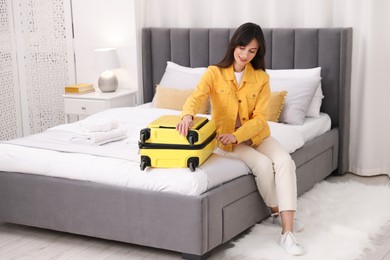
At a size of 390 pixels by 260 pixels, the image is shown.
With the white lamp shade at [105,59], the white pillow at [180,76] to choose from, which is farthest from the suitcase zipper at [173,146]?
the white lamp shade at [105,59]

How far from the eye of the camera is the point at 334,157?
15.6 ft

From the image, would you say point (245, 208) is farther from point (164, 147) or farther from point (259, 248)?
point (164, 147)

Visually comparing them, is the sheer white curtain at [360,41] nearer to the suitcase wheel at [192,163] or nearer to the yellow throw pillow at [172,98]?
the yellow throw pillow at [172,98]

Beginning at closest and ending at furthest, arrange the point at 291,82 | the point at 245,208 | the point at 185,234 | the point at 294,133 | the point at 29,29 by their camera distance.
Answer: the point at 185,234
the point at 245,208
the point at 294,133
the point at 291,82
the point at 29,29


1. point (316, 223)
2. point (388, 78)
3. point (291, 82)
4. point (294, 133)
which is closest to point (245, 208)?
point (316, 223)

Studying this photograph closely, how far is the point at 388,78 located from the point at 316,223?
1411mm

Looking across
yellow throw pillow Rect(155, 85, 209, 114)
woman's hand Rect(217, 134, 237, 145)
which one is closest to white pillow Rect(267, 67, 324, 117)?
yellow throw pillow Rect(155, 85, 209, 114)

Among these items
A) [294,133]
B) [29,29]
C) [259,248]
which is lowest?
[259,248]

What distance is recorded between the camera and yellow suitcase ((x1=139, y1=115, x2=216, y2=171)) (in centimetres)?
329

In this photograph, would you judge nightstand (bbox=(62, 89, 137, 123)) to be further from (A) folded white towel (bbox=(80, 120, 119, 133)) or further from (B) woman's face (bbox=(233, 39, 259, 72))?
(B) woman's face (bbox=(233, 39, 259, 72))

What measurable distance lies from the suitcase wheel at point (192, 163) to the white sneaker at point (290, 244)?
577 mm

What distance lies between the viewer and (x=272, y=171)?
3604 mm

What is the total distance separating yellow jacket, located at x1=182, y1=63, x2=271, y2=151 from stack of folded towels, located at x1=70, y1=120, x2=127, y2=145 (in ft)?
1.90

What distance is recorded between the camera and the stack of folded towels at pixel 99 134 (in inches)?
149
